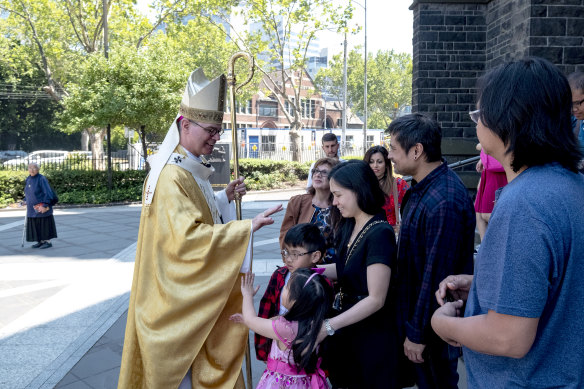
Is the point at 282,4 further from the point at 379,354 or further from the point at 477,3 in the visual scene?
the point at 379,354

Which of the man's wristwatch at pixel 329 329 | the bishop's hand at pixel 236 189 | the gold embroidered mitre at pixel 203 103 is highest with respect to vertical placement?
the gold embroidered mitre at pixel 203 103

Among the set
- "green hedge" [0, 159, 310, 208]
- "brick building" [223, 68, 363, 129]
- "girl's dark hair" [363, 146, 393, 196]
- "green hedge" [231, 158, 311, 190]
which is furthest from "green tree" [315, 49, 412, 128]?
"girl's dark hair" [363, 146, 393, 196]

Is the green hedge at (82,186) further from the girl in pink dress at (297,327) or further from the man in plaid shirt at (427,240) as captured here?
the man in plaid shirt at (427,240)

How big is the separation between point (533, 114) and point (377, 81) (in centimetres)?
5956

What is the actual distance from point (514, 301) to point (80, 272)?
281 inches

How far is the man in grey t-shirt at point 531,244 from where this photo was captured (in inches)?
44.1

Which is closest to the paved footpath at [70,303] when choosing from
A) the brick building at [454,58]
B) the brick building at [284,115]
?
the brick building at [454,58]

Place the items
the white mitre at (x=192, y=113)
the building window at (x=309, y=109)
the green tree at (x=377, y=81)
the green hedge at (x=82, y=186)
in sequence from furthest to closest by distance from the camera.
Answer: the building window at (x=309, y=109), the green tree at (x=377, y=81), the green hedge at (x=82, y=186), the white mitre at (x=192, y=113)

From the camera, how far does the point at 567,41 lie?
6.56 m

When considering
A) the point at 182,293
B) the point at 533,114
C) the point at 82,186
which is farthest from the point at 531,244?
the point at 82,186

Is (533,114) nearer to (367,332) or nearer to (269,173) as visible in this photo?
(367,332)

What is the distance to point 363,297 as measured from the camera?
91.4 inches

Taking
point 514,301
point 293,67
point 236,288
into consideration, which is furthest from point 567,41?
point 293,67

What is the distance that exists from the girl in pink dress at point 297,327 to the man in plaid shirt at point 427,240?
393mm
